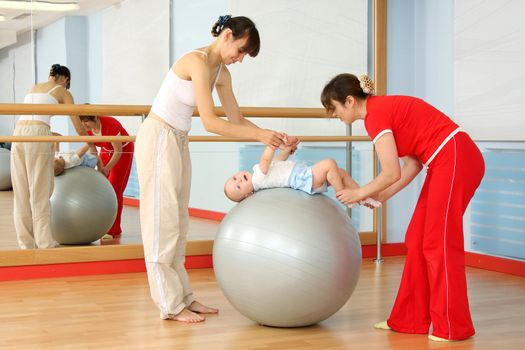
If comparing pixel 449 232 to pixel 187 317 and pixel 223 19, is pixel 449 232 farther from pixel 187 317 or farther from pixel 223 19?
pixel 223 19

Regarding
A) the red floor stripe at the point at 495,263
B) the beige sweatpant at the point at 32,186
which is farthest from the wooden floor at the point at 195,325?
the beige sweatpant at the point at 32,186

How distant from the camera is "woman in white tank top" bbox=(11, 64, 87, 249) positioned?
4785mm

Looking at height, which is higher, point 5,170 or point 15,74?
point 15,74

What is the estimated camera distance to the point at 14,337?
10.9 feet

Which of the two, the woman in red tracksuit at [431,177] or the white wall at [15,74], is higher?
the white wall at [15,74]

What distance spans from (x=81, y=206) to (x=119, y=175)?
12.3 inches

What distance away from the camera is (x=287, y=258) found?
3.21 meters

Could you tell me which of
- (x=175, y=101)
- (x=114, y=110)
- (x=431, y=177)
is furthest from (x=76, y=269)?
(x=431, y=177)

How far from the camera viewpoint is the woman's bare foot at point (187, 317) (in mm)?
3613

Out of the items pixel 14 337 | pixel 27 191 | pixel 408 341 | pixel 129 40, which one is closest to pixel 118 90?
pixel 129 40

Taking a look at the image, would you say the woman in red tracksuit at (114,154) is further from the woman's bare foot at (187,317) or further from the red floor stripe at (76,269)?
the woman's bare foot at (187,317)

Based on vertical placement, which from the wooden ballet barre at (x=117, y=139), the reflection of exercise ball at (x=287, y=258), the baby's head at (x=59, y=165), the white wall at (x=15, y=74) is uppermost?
the white wall at (x=15, y=74)

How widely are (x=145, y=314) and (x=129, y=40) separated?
2.07 meters

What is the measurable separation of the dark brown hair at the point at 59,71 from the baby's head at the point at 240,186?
1720 millimetres
